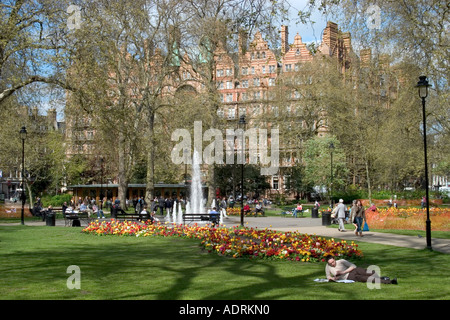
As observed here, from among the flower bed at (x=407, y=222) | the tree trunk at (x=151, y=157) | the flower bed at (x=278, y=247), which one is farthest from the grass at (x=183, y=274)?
the tree trunk at (x=151, y=157)

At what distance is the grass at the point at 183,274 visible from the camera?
8992 mm

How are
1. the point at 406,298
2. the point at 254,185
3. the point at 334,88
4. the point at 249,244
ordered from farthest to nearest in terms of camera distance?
the point at 254,185
the point at 334,88
the point at 249,244
the point at 406,298

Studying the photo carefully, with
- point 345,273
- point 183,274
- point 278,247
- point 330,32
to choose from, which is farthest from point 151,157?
point 345,273

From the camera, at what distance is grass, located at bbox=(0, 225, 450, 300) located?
8.99 metres

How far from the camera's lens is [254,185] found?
64312 mm

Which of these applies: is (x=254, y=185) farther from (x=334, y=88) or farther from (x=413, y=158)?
(x=413, y=158)

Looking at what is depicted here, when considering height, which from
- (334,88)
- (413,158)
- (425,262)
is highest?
(334,88)

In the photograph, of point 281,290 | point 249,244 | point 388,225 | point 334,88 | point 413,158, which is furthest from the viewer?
point 334,88

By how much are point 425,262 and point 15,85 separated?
682 inches

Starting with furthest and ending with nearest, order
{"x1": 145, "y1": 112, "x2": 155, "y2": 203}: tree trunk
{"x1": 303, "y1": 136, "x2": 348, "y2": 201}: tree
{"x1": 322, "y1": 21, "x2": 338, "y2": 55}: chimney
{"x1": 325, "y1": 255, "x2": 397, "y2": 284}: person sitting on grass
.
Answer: {"x1": 303, "y1": 136, "x2": 348, "y2": 201}: tree
{"x1": 145, "y1": 112, "x2": 155, "y2": 203}: tree trunk
{"x1": 322, "y1": 21, "x2": 338, "y2": 55}: chimney
{"x1": 325, "y1": 255, "x2": 397, "y2": 284}: person sitting on grass

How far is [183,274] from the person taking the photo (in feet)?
37.1

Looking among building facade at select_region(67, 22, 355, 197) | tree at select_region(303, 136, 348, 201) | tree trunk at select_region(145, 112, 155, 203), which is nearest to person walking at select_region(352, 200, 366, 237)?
building facade at select_region(67, 22, 355, 197)

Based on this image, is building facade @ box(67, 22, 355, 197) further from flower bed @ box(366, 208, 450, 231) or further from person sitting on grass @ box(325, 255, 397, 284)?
person sitting on grass @ box(325, 255, 397, 284)

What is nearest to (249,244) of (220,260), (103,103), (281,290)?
(220,260)
